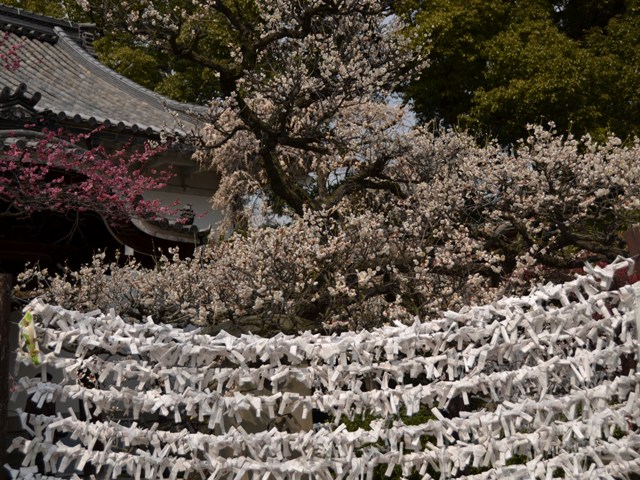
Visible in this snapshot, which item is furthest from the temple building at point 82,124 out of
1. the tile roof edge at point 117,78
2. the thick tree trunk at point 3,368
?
the thick tree trunk at point 3,368

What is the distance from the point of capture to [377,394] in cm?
409

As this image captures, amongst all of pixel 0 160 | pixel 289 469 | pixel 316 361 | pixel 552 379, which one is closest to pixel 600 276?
pixel 552 379

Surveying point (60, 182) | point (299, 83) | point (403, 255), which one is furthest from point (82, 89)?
point (403, 255)

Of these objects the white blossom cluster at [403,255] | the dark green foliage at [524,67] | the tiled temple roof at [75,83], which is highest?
the dark green foliage at [524,67]

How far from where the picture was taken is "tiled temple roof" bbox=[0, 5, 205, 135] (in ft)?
46.2

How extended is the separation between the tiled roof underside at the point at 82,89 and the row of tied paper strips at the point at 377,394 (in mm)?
9458

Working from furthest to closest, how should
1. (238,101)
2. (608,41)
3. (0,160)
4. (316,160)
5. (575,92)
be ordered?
(608,41)
(575,92)
(316,160)
(238,101)
(0,160)

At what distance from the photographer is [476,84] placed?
2091cm

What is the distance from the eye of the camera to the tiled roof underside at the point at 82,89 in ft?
46.4

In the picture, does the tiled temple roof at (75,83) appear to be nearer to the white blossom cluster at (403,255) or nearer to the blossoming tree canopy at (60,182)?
the white blossom cluster at (403,255)

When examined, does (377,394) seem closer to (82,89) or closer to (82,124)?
(82,124)

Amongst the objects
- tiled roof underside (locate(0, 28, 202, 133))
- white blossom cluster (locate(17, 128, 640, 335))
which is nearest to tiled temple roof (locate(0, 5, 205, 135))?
tiled roof underside (locate(0, 28, 202, 133))

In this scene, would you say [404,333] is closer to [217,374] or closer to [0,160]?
[217,374]

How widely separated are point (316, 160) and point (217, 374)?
352 inches
